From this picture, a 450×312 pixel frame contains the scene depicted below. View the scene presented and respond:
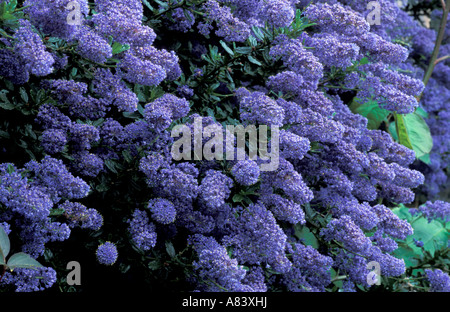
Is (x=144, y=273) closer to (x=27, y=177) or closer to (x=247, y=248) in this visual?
(x=247, y=248)

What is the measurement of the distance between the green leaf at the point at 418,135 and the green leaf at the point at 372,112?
29 centimetres

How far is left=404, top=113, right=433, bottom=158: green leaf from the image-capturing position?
4.04m

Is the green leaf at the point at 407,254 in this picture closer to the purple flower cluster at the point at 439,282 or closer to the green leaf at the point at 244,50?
the purple flower cluster at the point at 439,282

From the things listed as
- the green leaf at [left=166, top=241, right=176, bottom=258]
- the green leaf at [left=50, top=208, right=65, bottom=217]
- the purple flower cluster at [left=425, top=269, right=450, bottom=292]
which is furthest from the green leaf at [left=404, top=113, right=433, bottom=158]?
the green leaf at [left=50, top=208, right=65, bottom=217]

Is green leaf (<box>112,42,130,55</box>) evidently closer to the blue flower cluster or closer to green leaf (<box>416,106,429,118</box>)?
the blue flower cluster

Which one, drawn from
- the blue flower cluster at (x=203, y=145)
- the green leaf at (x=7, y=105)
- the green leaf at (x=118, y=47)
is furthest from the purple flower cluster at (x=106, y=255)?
the green leaf at (x=118, y=47)

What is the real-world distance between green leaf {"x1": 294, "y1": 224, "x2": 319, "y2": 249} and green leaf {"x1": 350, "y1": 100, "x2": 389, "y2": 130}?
5.03ft

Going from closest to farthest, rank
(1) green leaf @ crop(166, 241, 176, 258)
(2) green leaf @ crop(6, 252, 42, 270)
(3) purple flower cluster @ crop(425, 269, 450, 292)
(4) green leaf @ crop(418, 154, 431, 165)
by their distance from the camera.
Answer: (2) green leaf @ crop(6, 252, 42, 270), (1) green leaf @ crop(166, 241, 176, 258), (3) purple flower cluster @ crop(425, 269, 450, 292), (4) green leaf @ crop(418, 154, 431, 165)

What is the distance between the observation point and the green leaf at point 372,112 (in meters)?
3.76

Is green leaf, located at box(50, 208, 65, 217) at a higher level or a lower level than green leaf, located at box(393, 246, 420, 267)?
higher

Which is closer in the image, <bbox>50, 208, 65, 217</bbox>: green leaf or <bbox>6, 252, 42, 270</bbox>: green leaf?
<bbox>6, 252, 42, 270</bbox>: green leaf

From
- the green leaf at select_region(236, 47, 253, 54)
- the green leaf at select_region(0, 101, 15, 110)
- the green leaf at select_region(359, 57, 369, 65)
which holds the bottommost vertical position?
the green leaf at select_region(0, 101, 15, 110)
